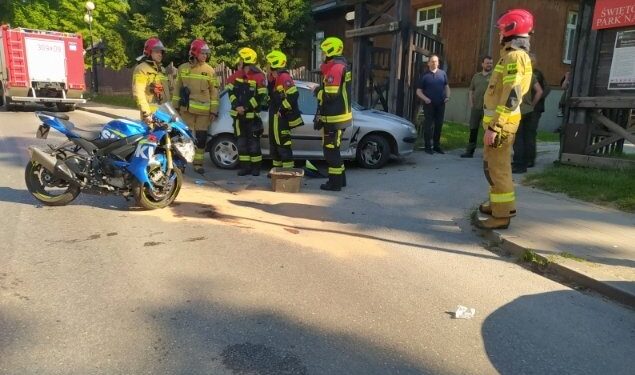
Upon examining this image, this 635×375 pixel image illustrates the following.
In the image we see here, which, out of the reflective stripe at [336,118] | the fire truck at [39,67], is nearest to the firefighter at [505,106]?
the reflective stripe at [336,118]

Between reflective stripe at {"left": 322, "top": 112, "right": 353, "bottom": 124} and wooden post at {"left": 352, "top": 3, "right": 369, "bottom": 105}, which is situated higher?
wooden post at {"left": 352, "top": 3, "right": 369, "bottom": 105}

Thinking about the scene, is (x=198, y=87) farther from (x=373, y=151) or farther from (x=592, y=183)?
(x=592, y=183)

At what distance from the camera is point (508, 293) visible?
390 cm

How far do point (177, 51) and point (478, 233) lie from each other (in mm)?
16585

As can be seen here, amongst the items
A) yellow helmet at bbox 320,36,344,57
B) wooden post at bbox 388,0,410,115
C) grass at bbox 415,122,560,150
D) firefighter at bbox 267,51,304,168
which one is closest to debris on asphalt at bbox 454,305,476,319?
yellow helmet at bbox 320,36,344,57

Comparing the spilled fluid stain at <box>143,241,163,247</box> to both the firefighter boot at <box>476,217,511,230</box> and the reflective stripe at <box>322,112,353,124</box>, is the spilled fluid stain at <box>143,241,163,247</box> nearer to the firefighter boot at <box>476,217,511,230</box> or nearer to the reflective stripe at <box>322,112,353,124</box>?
the reflective stripe at <box>322,112,353,124</box>

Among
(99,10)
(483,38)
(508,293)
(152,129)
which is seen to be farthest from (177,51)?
(99,10)

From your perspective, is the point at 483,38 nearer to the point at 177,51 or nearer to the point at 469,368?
the point at 177,51

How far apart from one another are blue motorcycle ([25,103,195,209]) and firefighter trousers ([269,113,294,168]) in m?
2.25

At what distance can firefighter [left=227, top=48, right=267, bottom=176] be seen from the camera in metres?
8.14

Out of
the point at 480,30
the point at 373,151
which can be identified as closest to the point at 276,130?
the point at 373,151

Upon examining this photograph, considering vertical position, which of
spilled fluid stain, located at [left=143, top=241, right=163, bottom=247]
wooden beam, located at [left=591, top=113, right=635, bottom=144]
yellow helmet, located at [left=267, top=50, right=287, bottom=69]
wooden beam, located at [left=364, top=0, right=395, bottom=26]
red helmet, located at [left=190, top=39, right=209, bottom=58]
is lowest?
spilled fluid stain, located at [left=143, top=241, right=163, bottom=247]

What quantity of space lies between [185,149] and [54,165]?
1461 mm

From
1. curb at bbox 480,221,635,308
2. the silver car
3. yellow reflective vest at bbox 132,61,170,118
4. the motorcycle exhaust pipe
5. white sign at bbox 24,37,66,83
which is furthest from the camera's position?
white sign at bbox 24,37,66,83
